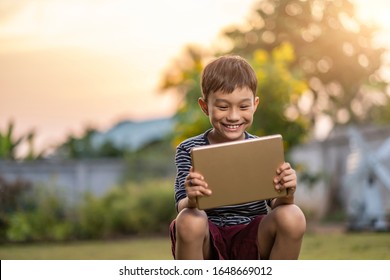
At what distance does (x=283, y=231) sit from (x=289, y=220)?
42 mm

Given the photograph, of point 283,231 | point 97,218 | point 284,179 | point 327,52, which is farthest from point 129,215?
point 284,179

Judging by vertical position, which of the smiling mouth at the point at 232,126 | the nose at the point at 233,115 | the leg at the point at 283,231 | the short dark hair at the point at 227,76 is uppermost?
the short dark hair at the point at 227,76

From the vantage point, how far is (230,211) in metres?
2.71

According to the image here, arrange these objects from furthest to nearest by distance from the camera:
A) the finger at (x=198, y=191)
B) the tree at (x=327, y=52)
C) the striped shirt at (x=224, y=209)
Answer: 1. the tree at (x=327, y=52)
2. the striped shirt at (x=224, y=209)
3. the finger at (x=198, y=191)

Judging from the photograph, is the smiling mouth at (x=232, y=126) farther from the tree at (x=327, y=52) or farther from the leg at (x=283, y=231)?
the tree at (x=327, y=52)

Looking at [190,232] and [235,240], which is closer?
[190,232]

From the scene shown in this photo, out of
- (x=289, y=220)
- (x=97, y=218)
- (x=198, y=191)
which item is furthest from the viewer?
(x=97, y=218)

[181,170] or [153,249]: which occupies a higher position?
[153,249]

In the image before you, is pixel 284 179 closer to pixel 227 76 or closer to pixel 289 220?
pixel 289 220

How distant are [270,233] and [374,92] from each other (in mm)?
11631

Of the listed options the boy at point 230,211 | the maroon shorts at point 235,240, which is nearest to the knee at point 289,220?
the boy at point 230,211

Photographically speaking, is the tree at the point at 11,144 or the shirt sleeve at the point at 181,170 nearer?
the shirt sleeve at the point at 181,170

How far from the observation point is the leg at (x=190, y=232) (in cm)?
243

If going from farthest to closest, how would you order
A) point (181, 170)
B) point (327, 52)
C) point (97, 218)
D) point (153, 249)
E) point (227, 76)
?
point (327, 52), point (97, 218), point (153, 249), point (181, 170), point (227, 76)
